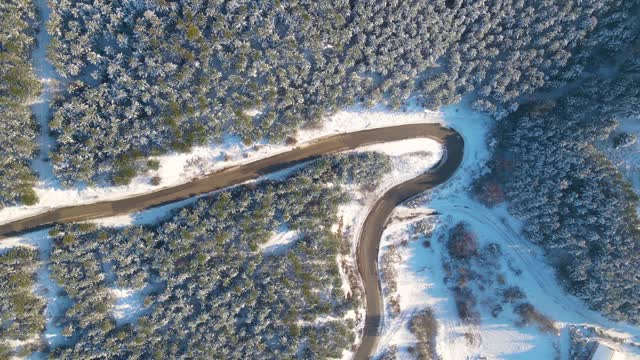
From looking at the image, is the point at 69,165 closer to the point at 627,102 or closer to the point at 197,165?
the point at 197,165

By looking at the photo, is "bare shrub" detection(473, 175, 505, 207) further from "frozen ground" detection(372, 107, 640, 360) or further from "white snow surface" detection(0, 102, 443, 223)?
"white snow surface" detection(0, 102, 443, 223)

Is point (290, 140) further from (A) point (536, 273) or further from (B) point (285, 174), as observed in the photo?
(A) point (536, 273)

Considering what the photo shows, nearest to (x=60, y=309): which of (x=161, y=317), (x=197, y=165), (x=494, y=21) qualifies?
(x=161, y=317)

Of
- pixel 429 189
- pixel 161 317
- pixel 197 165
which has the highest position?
→ pixel 197 165

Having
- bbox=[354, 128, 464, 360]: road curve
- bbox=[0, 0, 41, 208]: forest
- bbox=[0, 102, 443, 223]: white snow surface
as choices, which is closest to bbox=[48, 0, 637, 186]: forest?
bbox=[0, 102, 443, 223]: white snow surface

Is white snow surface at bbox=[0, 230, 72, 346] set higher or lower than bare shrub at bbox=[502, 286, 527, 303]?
higher

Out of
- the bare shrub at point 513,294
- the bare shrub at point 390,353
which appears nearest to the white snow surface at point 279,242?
the bare shrub at point 390,353
